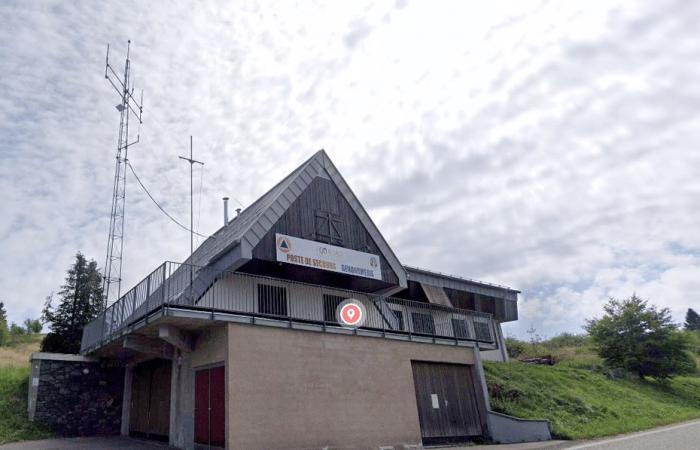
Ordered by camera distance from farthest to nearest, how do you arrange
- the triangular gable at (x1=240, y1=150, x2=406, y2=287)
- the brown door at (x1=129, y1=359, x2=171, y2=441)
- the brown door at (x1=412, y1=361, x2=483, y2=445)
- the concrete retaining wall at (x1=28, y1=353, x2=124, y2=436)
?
the concrete retaining wall at (x1=28, y1=353, x2=124, y2=436)
the brown door at (x1=129, y1=359, x2=171, y2=441)
the brown door at (x1=412, y1=361, x2=483, y2=445)
the triangular gable at (x1=240, y1=150, x2=406, y2=287)

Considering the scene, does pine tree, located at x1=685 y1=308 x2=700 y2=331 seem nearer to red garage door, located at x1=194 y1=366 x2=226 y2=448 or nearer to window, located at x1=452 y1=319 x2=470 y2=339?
window, located at x1=452 y1=319 x2=470 y2=339

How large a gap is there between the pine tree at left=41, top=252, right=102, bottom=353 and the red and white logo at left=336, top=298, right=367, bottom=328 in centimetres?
1630

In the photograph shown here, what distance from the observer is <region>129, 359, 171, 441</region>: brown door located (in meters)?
17.2

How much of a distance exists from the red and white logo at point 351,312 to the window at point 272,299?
2.05 m

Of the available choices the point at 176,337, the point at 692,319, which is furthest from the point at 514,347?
the point at 692,319

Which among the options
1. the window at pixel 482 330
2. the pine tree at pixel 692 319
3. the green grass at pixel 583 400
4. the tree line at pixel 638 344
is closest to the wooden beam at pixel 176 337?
the green grass at pixel 583 400

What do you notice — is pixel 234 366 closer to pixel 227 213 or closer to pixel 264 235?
pixel 264 235

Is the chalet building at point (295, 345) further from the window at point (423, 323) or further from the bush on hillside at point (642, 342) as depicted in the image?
the bush on hillside at point (642, 342)

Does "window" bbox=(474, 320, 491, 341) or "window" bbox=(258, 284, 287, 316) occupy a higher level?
"window" bbox=(258, 284, 287, 316)

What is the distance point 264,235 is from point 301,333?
360cm

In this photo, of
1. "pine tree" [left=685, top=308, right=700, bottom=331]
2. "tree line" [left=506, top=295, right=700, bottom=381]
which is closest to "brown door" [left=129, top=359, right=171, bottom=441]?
"tree line" [left=506, top=295, right=700, bottom=381]

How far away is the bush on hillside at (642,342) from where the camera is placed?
102 feet

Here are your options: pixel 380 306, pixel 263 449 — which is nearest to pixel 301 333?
pixel 263 449

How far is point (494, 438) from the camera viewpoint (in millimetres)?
18031
